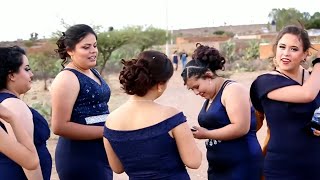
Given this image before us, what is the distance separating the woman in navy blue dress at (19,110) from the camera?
310 centimetres

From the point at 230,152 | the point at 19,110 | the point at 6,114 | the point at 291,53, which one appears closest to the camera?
the point at 6,114

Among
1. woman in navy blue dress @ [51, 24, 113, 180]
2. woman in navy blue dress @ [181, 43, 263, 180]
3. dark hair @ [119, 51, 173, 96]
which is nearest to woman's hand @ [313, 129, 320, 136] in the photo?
woman in navy blue dress @ [181, 43, 263, 180]

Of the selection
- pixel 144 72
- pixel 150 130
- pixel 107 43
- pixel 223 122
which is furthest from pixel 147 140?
pixel 107 43

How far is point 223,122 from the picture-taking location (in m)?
3.70

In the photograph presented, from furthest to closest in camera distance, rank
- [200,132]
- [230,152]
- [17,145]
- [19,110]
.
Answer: [230,152], [200,132], [19,110], [17,145]

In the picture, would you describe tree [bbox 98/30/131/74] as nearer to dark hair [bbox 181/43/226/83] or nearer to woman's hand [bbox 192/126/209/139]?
dark hair [bbox 181/43/226/83]

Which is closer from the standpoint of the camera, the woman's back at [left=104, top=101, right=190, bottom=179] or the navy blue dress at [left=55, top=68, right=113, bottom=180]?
the woman's back at [left=104, top=101, right=190, bottom=179]

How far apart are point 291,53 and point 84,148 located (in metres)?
1.57

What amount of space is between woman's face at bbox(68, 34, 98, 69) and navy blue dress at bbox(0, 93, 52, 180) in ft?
2.32

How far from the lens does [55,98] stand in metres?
3.79

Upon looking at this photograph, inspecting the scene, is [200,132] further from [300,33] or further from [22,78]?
[22,78]

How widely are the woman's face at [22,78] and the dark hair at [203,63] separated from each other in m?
1.09

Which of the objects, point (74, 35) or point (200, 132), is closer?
point (200, 132)

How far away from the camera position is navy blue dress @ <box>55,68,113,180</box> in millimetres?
3838
